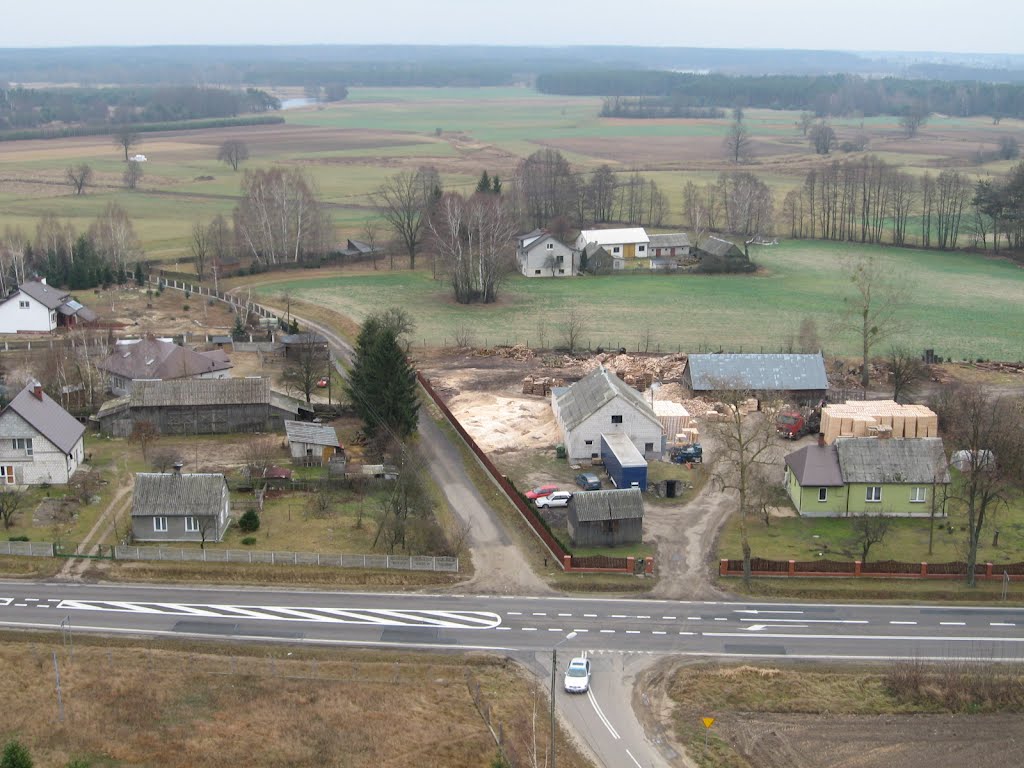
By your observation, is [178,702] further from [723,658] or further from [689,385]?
[689,385]

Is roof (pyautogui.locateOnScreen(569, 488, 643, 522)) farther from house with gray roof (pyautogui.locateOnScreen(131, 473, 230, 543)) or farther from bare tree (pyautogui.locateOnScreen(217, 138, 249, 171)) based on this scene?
bare tree (pyautogui.locateOnScreen(217, 138, 249, 171))

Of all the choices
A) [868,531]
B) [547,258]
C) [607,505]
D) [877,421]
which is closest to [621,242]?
[547,258]

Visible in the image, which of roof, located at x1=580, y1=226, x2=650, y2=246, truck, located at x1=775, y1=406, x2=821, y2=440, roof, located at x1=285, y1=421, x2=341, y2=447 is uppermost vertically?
roof, located at x1=580, y1=226, x2=650, y2=246

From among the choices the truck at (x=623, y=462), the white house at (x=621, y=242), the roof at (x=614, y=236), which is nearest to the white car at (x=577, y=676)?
the truck at (x=623, y=462)

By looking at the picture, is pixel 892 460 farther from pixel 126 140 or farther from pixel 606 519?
pixel 126 140

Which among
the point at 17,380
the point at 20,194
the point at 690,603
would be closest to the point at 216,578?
the point at 690,603

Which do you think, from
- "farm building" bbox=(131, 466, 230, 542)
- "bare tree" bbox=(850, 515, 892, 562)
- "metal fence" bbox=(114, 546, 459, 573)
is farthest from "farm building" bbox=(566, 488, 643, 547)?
"farm building" bbox=(131, 466, 230, 542)
